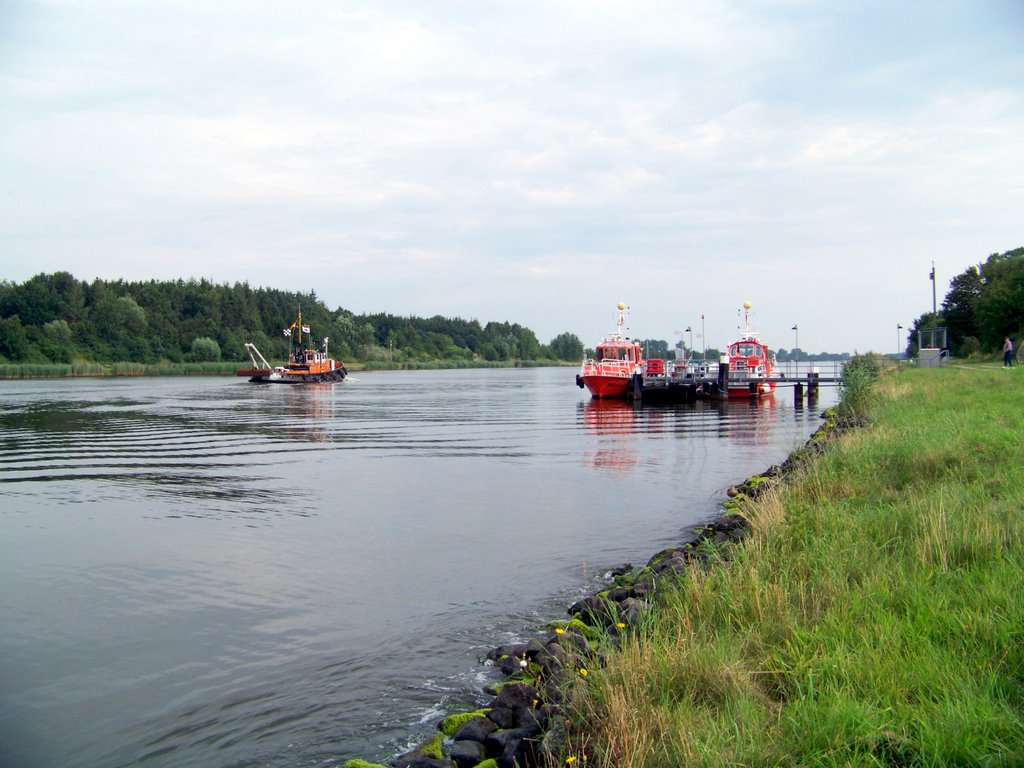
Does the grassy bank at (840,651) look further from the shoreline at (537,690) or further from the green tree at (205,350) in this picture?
the green tree at (205,350)

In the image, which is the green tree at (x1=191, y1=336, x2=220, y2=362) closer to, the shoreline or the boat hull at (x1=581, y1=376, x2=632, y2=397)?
the boat hull at (x1=581, y1=376, x2=632, y2=397)

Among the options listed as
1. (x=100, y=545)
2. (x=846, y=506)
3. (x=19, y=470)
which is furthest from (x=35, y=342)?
(x=846, y=506)

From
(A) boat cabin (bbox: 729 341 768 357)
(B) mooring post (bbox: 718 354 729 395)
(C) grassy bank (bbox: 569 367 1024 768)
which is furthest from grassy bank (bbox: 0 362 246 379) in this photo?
(C) grassy bank (bbox: 569 367 1024 768)

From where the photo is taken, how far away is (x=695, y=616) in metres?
6.42

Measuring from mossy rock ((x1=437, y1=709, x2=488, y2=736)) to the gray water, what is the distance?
383mm

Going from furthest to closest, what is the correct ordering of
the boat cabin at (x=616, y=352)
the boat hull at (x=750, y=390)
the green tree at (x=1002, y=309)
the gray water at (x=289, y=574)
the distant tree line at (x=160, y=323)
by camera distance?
the distant tree line at (x=160, y=323) → the boat cabin at (x=616, y=352) → the boat hull at (x=750, y=390) → the green tree at (x=1002, y=309) → the gray water at (x=289, y=574)

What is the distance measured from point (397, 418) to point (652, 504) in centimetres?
2587

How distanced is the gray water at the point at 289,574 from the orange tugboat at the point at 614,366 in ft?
78.6

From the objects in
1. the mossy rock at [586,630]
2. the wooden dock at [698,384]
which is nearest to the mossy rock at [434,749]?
the mossy rock at [586,630]

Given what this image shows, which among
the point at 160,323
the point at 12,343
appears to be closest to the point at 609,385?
the point at 12,343

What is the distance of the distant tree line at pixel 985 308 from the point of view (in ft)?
151

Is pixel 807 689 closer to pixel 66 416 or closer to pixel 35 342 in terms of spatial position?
pixel 66 416

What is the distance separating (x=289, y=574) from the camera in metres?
11.4

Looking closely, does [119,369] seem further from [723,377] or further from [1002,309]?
[1002,309]
